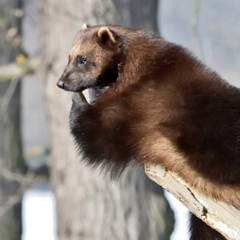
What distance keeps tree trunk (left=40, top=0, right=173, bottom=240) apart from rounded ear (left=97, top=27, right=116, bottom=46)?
10.9 ft

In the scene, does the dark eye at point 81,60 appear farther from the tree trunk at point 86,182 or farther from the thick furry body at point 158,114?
the tree trunk at point 86,182

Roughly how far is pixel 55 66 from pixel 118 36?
3.41 meters

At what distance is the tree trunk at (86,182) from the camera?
8234 millimetres

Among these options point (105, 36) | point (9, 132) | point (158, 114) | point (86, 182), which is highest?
point (105, 36)

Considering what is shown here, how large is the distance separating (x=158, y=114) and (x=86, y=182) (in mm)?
3689

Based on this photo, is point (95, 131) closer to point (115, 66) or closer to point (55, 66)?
point (115, 66)

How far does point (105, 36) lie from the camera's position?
4.86m

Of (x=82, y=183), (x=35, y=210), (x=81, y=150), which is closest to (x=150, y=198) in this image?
(x=82, y=183)

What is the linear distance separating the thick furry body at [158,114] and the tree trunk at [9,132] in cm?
521

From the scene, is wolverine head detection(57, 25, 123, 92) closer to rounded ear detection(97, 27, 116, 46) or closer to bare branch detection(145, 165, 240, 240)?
rounded ear detection(97, 27, 116, 46)

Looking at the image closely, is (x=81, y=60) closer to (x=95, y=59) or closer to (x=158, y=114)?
(x=95, y=59)

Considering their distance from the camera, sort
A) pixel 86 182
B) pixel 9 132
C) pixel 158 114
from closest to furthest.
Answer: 1. pixel 158 114
2. pixel 86 182
3. pixel 9 132

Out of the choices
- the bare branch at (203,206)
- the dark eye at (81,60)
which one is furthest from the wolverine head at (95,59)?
the bare branch at (203,206)

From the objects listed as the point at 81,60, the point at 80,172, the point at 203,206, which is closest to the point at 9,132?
the point at 80,172
